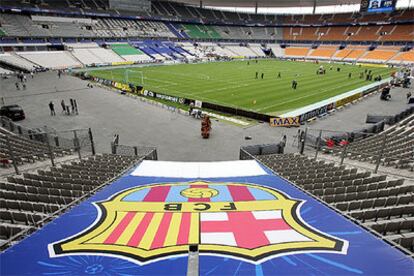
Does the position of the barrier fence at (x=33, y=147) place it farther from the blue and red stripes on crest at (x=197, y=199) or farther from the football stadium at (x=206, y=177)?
the blue and red stripes on crest at (x=197, y=199)

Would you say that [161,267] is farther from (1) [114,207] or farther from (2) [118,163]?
(2) [118,163]

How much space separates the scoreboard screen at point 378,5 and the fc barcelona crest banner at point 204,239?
7141 centimetres

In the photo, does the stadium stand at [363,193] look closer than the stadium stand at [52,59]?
Yes

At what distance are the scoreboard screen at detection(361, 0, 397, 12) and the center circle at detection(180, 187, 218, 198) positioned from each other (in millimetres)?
72552

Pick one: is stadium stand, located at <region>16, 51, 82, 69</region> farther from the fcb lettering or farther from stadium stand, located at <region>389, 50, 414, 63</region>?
stadium stand, located at <region>389, 50, 414, 63</region>

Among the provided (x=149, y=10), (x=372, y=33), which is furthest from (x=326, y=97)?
(x=149, y=10)

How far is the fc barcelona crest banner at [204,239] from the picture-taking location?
5.41 m

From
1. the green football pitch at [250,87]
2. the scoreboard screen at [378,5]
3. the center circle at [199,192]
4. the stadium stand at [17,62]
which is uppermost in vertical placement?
the scoreboard screen at [378,5]

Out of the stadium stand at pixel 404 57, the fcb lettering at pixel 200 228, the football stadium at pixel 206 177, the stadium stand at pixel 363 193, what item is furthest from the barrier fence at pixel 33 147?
the stadium stand at pixel 404 57

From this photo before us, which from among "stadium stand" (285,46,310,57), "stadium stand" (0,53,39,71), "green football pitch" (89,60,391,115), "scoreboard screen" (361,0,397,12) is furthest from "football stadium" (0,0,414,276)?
"stadium stand" (285,46,310,57)

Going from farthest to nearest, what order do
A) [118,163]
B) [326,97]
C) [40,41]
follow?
[40,41]
[326,97]
[118,163]

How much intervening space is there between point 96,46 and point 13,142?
6666 cm

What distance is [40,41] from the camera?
6519cm

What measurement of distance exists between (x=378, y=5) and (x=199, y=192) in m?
73.6
